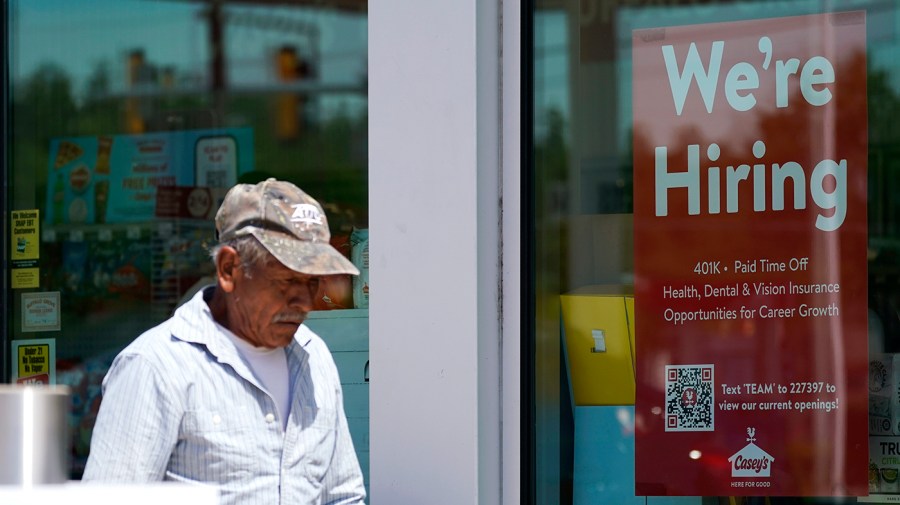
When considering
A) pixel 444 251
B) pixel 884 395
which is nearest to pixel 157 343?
pixel 444 251

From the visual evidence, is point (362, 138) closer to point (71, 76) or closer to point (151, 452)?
point (71, 76)

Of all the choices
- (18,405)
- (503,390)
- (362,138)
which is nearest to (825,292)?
(503,390)

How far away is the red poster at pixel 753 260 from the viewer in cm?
367

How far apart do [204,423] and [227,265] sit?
0.38 meters

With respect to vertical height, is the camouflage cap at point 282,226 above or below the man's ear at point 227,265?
above

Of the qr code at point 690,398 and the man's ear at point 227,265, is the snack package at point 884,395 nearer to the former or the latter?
the qr code at point 690,398

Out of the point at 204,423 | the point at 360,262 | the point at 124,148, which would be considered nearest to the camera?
the point at 204,423

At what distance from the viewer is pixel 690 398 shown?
3.77 meters

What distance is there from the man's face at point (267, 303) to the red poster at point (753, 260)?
1374 millimetres

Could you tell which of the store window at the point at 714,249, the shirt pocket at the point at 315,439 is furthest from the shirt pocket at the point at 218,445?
the store window at the point at 714,249

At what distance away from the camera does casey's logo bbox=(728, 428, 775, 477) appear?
3711 mm

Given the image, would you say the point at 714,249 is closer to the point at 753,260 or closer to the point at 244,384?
the point at 753,260

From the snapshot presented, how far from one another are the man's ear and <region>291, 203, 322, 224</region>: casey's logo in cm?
16

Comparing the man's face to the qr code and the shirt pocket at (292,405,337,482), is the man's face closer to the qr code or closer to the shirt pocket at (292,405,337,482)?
the shirt pocket at (292,405,337,482)
